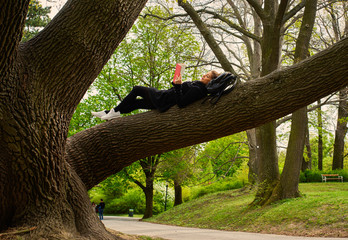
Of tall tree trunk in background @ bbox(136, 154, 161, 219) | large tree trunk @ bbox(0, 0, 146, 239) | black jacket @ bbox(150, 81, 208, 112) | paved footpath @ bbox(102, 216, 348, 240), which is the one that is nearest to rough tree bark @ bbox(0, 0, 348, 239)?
large tree trunk @ bbox(0, 0, 146, 239)

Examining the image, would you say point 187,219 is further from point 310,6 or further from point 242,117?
point 242,117

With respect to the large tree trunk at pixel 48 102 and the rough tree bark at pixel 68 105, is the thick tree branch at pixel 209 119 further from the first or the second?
the large tree trunk at pixel 48 102

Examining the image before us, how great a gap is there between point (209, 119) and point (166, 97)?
3.37 ft

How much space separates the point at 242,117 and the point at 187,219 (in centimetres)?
1267

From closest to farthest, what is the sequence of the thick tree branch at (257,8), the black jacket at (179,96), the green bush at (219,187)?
the black jacket at (179,96) < the thick tree branch at (257,8) < the green bush at (219,187)

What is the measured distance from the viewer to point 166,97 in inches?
210

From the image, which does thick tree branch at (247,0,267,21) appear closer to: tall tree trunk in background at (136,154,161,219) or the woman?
the woman

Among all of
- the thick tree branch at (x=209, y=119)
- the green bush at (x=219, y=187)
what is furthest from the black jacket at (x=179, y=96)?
the green bush at (x=219, y=187)

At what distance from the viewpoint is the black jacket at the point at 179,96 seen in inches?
201

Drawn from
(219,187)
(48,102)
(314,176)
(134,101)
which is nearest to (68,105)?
(48,102)

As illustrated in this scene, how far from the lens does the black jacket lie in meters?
5.11

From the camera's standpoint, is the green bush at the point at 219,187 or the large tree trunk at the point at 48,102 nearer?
the large tree trunk at the point at 48,102

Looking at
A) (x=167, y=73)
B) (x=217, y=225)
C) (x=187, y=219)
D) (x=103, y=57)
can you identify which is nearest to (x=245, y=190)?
(x=187, y=219)

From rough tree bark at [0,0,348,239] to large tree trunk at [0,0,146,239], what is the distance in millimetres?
12
